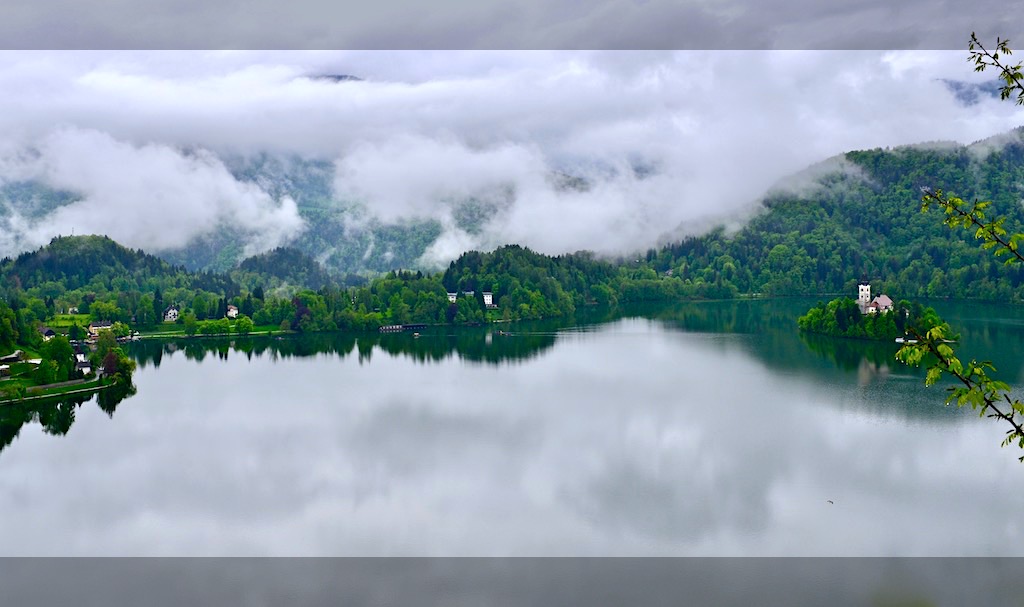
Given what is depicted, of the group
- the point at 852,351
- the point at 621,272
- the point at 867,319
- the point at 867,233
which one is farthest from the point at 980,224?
the point at 867,233

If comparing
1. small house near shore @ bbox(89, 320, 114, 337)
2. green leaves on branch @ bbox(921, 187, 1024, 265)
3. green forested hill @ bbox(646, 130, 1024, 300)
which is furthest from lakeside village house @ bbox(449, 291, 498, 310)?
green leaves on branch @ bbox(921, 187, 1024, 265)

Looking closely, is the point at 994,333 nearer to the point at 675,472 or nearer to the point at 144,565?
the point at 675,472

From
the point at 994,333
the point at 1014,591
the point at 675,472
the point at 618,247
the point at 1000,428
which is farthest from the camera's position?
the point at 618,247

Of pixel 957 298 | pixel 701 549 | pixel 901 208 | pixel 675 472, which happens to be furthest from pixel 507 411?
pixel 901 208

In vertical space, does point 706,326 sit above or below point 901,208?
below

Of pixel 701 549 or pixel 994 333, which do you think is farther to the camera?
pixel 994 333

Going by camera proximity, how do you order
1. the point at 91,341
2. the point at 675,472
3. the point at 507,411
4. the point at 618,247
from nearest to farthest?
the point at 675,472 < the point at 507,411 < the point at 91,341 < the point at 618,247
